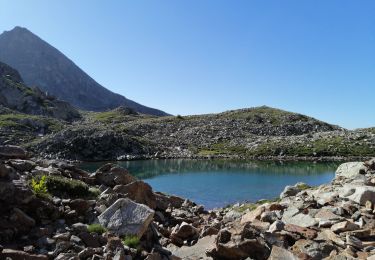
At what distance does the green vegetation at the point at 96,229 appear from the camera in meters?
15.7

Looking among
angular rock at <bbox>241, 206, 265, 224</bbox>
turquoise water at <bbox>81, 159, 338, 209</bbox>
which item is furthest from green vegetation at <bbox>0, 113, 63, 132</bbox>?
angular rock at <bbox>241, 206, 265, 224</bbox>

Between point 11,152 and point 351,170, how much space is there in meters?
23.8

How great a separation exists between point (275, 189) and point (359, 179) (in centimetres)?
3170

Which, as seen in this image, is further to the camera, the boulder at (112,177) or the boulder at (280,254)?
the boulder at (112,177)

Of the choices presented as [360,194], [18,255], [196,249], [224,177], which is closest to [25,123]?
[224,177]

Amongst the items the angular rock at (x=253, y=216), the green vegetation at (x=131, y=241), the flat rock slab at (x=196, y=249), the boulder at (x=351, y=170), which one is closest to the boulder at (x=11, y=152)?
the green vegetation at (x=131, y=241)

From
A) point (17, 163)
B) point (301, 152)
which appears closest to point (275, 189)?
point (17, 163)

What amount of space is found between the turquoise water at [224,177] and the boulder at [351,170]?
15.8m

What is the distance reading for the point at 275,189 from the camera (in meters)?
57.9

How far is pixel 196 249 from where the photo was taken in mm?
16891

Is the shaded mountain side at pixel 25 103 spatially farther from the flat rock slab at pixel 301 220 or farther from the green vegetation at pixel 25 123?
the flat rock slab at pixel 301 220

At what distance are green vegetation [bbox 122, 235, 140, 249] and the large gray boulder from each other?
27 cm

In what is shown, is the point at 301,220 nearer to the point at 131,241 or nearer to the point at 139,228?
the point at 139,228

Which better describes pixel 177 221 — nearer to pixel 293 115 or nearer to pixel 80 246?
pixel 80 246
